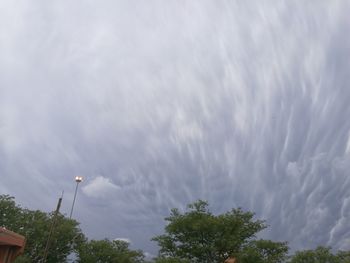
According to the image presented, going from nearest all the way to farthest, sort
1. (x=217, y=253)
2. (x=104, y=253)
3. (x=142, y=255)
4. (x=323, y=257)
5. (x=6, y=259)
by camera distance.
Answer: (x=6, y=259), (x=217, y=253), (x=323, y=257), (x=104, y=253), (x=142, y=255)

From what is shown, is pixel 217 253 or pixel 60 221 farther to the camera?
pixel 60 221

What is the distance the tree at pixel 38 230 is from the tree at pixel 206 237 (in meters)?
19.5

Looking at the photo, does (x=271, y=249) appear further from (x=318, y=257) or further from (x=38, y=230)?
(x=38, y=230)

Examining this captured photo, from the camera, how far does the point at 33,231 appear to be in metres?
58.1

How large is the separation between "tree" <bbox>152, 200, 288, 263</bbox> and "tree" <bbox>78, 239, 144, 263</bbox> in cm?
1742

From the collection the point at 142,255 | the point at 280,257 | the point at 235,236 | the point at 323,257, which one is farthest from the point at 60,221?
the point at 323,257

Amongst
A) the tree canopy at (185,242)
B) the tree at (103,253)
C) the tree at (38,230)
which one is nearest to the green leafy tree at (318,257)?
the tree canopy at (185,242)

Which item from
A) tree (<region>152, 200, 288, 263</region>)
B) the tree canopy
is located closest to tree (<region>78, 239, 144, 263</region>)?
the tree canopy

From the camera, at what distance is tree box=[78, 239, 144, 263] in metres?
60.8

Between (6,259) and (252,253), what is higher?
(252,253)

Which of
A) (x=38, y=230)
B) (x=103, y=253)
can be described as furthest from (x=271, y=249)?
(x=38, y=230)

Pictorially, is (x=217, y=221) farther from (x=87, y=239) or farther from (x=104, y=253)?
(x=87, y=239)

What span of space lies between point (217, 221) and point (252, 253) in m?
5.92

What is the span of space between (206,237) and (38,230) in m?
28.2
